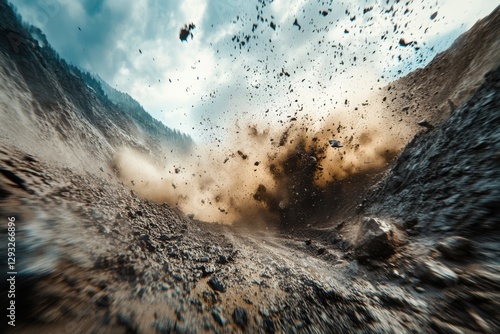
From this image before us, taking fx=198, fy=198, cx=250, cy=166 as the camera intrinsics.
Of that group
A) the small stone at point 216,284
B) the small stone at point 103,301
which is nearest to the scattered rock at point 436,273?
the small stone at point 216,284

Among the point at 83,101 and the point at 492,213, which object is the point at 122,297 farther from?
the point at 83,101

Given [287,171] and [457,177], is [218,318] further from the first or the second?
[287,171]

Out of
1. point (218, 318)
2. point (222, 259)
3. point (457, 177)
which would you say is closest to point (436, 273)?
point (457, 177)

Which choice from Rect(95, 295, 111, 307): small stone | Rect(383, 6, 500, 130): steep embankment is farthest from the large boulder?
Rect(383, 6, 500, 130): steep embankment

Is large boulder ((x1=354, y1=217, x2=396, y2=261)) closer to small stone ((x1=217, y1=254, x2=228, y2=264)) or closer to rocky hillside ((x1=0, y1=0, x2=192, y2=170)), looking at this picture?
small stone ((x1=217, y1=254, x2=228, y2=264))

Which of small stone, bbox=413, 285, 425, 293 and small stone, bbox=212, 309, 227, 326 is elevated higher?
small stone, bbox=413, 285, 425, 293
